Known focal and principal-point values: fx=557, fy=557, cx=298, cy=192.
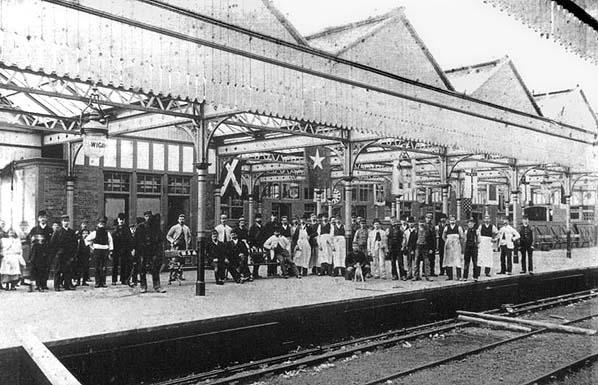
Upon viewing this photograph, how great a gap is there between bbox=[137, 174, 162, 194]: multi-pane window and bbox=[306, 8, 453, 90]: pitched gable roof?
21.8 feet

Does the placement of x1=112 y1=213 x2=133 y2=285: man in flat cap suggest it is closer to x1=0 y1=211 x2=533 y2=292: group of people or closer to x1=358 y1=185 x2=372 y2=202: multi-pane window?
x1=0 y1=211 x2=533 y2=292: group of people

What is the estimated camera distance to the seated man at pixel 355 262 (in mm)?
13016

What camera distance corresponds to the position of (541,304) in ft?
46.9

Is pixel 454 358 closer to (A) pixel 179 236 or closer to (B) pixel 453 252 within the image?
(B) pixel 453 252

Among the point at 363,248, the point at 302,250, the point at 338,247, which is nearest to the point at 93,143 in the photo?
the point at 302,250

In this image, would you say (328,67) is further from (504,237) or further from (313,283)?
(504,237)

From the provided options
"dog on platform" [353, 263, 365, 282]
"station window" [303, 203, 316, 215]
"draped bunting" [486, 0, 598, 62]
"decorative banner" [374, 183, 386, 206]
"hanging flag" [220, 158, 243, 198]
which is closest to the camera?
"draped bunting" [486, 0, 598, 62]

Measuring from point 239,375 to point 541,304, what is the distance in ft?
32.1

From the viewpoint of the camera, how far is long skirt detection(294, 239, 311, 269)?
14133 mm

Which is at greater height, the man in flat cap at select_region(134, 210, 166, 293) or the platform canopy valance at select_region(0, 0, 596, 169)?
the platform canopy valance at select_region(0, 0, 596, 169)

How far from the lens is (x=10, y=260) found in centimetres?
1059

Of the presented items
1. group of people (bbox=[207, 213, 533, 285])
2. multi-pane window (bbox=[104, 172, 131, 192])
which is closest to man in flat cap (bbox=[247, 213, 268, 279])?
group of people (bbox=[207, 213, 533, 285])

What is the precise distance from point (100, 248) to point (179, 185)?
596 cm

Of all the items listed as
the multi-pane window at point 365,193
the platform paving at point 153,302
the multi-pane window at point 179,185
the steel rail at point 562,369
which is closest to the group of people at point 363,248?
the platform paving at point 153,302
